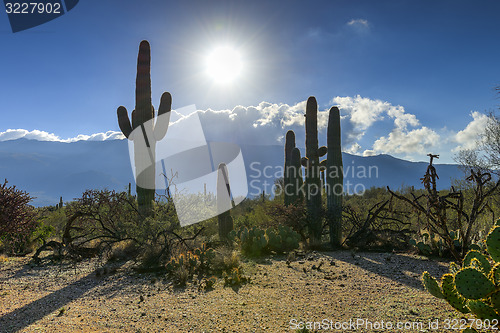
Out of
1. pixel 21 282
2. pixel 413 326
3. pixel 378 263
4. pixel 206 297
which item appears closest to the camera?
pixel 413 326

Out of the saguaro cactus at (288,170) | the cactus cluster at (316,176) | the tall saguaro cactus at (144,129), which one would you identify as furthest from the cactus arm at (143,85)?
the cactus cluster at (316,176)

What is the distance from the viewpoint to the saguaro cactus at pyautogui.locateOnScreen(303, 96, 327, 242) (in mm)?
12555

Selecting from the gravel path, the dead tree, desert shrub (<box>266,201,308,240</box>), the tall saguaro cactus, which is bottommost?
the gravel path

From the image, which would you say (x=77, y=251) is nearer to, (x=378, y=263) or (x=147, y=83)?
(x=147, y=83)

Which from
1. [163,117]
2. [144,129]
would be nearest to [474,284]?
[144,129]

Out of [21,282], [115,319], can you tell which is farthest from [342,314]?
[21,282]

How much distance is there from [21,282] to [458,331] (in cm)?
922

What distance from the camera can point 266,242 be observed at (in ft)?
32.6

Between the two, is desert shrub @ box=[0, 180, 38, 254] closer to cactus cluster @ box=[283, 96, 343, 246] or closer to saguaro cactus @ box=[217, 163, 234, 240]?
A: saguaro cactus @ box=[217, 163, 234, 240]

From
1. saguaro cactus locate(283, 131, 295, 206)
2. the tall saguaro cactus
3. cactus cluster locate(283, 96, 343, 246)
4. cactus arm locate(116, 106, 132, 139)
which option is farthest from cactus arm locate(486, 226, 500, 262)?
cactus arm locate(116, 106, 132, 139)

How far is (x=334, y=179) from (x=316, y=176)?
1.49 metres

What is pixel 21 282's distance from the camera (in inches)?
297

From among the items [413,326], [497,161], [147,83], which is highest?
[147,83]

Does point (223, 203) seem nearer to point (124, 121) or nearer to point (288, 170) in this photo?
point (288, 170)
